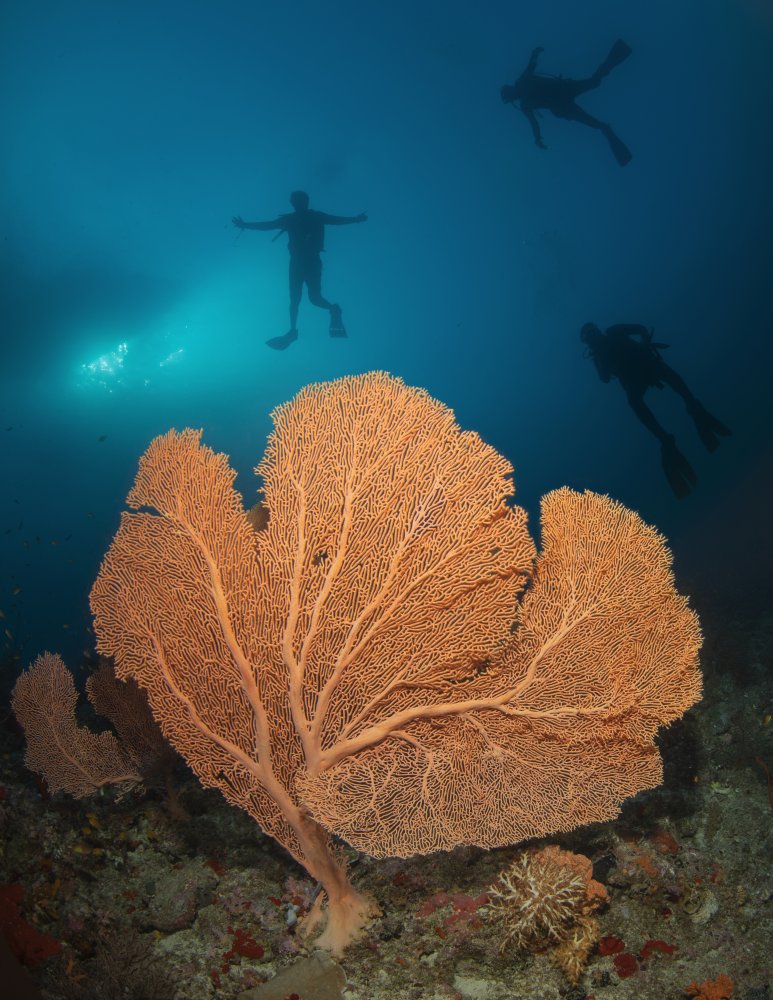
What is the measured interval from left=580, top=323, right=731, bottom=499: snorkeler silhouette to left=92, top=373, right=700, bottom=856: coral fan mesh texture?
35.8 ft

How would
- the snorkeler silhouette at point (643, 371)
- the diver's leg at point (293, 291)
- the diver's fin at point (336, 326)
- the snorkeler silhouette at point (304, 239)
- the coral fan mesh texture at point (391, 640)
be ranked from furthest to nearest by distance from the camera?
the diver's leg at point (293, 291) < the diver's fin at point (336, 326) < the snorkeler silhouette at point (304, 239) < the snorkeler silhouette at point (643, 371) < the coral fan mesh texture at point (391, 640)

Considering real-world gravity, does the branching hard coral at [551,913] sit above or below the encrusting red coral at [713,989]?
above

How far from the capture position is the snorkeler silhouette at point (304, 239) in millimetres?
16078

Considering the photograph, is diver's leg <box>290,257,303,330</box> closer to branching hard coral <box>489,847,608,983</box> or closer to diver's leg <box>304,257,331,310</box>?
diver's leg <box>304,257,331,310</box>

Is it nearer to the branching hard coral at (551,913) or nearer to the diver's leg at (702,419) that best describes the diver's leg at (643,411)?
the diver's leg at (702,419)

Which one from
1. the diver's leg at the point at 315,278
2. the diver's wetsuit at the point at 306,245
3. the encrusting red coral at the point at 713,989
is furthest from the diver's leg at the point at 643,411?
the encrusting red coral at the point at 713,989

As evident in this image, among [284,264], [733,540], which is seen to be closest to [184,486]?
[284,264]

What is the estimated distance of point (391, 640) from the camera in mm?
3203

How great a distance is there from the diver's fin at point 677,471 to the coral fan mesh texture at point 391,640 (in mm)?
10066

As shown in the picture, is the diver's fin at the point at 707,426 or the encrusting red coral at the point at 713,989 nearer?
the encrusting red coral at the point at 713,989

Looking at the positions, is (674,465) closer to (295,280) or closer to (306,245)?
(306,245)

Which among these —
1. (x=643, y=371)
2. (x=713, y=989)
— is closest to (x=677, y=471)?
(x=643, y=371)


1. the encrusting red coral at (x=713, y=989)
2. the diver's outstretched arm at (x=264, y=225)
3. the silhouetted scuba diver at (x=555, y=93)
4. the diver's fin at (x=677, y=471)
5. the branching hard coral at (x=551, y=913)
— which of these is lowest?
the encrusting red coral at (x=713, y=989)

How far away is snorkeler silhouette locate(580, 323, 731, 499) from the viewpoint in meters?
13.0
